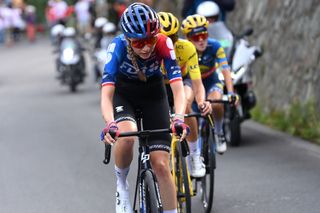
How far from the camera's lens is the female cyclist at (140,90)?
6.29 metres

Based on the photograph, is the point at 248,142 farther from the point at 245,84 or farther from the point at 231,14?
the point at 231,14

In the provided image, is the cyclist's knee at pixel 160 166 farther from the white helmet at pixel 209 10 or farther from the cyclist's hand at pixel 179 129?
the white helmet at pixel 209 10

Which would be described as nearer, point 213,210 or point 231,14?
point 213,210

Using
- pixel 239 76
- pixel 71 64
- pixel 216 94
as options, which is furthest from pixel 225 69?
pixel 71 64

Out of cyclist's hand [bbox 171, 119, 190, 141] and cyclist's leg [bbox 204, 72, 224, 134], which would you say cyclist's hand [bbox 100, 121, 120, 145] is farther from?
cyclist's leg [bbox 204, 72, 224, 134]

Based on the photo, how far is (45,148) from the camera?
41.5 ft

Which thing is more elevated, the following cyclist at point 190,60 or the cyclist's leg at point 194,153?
the following cyclist at point 190,60

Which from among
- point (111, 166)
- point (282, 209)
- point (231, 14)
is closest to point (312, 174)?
point (282, 209)

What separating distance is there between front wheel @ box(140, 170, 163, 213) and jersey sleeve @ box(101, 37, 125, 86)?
74cm

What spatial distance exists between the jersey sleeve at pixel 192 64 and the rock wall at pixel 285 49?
5058 mm

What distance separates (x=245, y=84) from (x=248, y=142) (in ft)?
2.72

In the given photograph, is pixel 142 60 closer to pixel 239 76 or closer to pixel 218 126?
pixel 218 126

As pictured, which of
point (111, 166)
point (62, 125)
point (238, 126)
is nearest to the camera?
point (111, 166)

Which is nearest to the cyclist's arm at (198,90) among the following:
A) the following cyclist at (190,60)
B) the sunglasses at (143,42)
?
the following cyclist at (190,60)
